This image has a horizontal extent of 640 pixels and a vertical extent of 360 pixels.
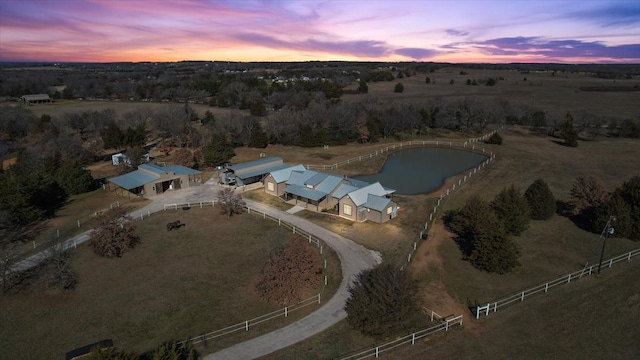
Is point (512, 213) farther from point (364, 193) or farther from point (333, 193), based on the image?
point (333, 193)

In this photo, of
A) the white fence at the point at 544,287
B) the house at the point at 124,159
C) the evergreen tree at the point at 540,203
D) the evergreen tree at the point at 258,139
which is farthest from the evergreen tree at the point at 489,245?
the evergreen tree at the point at 258,139

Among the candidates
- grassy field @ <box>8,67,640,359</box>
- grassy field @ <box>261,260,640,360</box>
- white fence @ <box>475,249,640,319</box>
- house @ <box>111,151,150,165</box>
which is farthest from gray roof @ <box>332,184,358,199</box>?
house @ <box>111,151,150,165</box>

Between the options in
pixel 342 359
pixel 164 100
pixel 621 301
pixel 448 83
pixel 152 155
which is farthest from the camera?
pixel 448 83

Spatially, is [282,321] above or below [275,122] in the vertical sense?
below

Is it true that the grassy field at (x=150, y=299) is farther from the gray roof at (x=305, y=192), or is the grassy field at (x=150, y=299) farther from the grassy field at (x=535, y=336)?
the gray roof at (x=305, y=192)

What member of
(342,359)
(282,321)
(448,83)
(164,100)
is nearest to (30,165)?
(282,321)

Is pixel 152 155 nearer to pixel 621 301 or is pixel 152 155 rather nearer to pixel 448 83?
pixel 621 301

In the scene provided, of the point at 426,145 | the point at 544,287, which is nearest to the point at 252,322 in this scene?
the point at 544,287

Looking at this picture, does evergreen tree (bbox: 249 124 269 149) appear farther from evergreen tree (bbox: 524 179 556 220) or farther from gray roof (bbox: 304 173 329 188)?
evergreen tree (bbox: 524 179 556 220)
